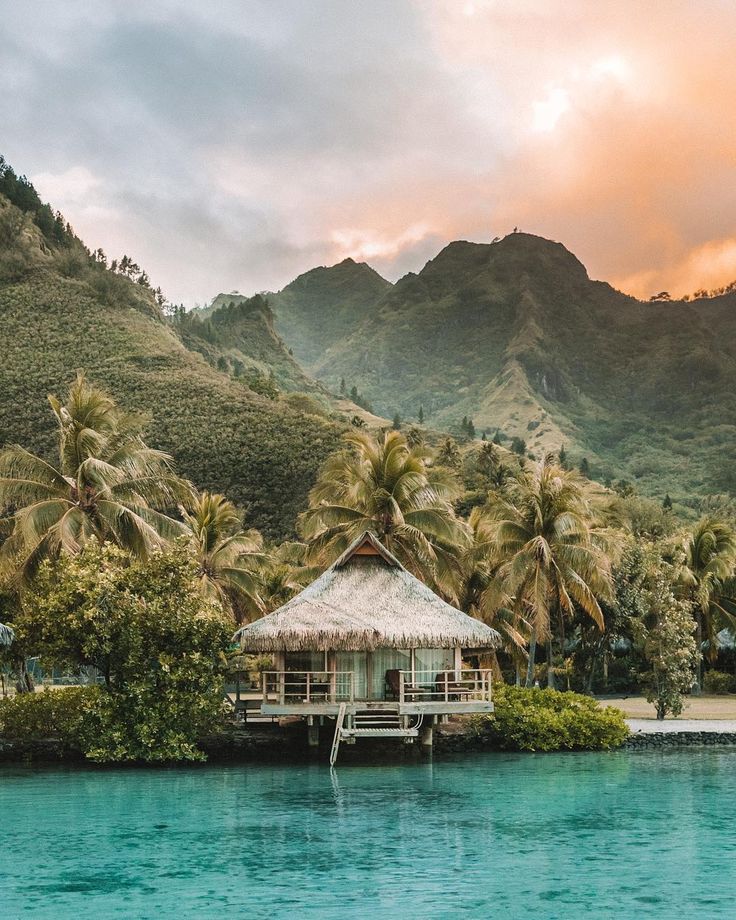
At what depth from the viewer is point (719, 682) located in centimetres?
4725

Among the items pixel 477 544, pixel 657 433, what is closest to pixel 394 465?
pixel 477 544

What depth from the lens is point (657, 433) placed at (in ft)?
531

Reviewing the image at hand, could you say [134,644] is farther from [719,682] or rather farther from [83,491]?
[719,682]

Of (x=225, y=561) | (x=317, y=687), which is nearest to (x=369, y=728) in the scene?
(x=317, y=687)

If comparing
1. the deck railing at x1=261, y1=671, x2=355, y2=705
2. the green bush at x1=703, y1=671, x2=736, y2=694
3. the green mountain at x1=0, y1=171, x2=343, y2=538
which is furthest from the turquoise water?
the green mountain at x1=0, y1=171, x2=343, y2=538

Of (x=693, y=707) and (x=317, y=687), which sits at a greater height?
(x=317, y=687)

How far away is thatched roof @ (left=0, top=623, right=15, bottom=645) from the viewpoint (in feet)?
84.2

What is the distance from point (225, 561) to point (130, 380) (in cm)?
4825

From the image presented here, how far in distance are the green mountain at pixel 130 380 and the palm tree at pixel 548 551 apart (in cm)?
3706

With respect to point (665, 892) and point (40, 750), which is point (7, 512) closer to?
point (40, 750)

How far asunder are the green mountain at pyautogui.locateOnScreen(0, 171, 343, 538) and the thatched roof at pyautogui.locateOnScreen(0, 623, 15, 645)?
43.5m

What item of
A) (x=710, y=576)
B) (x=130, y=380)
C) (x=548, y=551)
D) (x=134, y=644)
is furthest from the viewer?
(x=130, y=380)

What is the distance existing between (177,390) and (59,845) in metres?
64.7

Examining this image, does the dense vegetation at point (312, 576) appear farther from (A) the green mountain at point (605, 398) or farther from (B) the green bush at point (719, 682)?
(A) the green mountain at point (605, 398)
